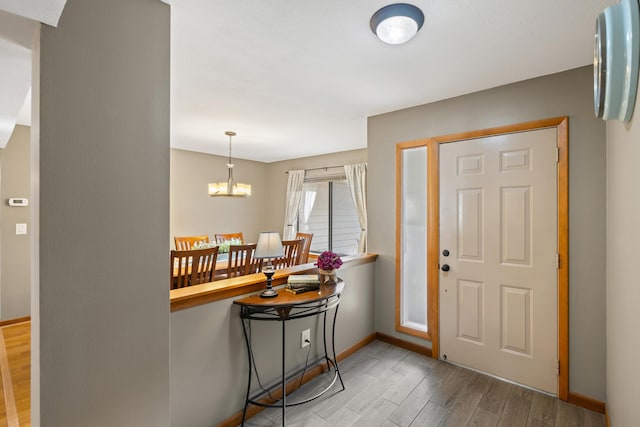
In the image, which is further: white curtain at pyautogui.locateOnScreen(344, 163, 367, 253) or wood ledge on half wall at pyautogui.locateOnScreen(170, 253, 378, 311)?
white curtain at pyautogui.locateOnScreen(344, 163, 367, 253)

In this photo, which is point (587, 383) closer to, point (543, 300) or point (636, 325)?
point (543, 300)

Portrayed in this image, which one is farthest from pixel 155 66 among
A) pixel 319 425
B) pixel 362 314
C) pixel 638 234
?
pixel 362 314

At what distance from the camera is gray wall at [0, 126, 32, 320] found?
3.47m

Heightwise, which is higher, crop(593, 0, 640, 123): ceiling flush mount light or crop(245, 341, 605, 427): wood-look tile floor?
crop(593, 0, 640, 123): ceiling flush mount light

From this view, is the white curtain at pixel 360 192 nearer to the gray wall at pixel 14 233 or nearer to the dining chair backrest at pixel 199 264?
the dining chair backrest at pixel 199 264

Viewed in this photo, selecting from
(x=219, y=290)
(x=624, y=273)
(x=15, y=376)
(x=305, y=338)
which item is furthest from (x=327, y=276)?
(x=15, y=376)

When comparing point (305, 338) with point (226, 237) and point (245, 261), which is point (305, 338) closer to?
point (245, 261)

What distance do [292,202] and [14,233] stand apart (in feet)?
12.6

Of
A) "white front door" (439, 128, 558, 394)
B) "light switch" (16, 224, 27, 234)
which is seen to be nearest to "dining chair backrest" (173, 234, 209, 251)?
"light switch" (16, 224, 27, 234)

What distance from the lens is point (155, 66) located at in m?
1.44

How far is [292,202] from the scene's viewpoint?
5801 mm

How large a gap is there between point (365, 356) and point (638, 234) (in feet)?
7.44

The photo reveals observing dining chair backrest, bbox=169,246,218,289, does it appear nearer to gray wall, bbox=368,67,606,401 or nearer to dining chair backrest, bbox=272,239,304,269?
dining chair backrest, bbox=272,239,304,269

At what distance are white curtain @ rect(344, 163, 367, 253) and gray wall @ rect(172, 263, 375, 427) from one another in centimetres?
261
